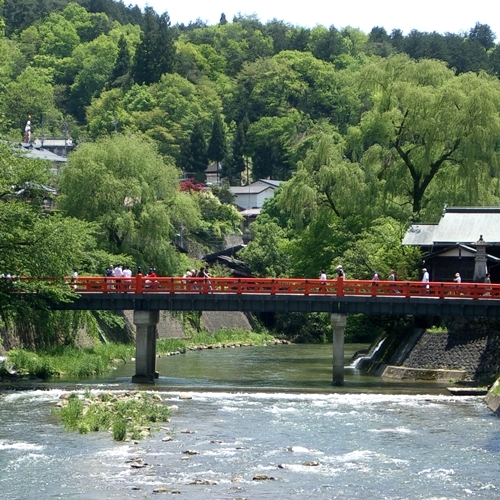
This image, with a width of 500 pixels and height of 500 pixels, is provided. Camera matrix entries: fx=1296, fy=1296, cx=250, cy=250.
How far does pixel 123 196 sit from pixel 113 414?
3082cm

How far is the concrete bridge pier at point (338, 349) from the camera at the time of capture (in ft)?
169

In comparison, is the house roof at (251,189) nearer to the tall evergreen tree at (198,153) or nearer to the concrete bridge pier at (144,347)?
the tall evergreen tree at (198,153)

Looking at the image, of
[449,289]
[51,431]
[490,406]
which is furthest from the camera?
[449,289]

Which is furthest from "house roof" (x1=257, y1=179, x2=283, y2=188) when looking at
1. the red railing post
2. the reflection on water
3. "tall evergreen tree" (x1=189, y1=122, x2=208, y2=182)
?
the red railing post

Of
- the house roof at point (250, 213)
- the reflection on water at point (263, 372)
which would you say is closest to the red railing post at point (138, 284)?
the reflection on water at point (263, 372)

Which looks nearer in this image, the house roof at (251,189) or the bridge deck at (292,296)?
the bridge deck at (292,296)

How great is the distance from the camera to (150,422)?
128 ft

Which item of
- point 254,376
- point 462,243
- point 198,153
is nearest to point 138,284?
point 254,376

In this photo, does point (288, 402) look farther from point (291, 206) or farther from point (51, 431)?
point (291, 206)

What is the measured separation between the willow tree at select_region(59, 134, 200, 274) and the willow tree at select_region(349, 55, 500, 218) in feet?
39.3

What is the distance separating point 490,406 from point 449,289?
29.5 feet

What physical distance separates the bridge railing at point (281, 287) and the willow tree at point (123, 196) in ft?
48.0

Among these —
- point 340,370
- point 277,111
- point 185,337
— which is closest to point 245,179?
point 277,111

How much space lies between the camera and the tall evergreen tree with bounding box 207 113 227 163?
154 m
